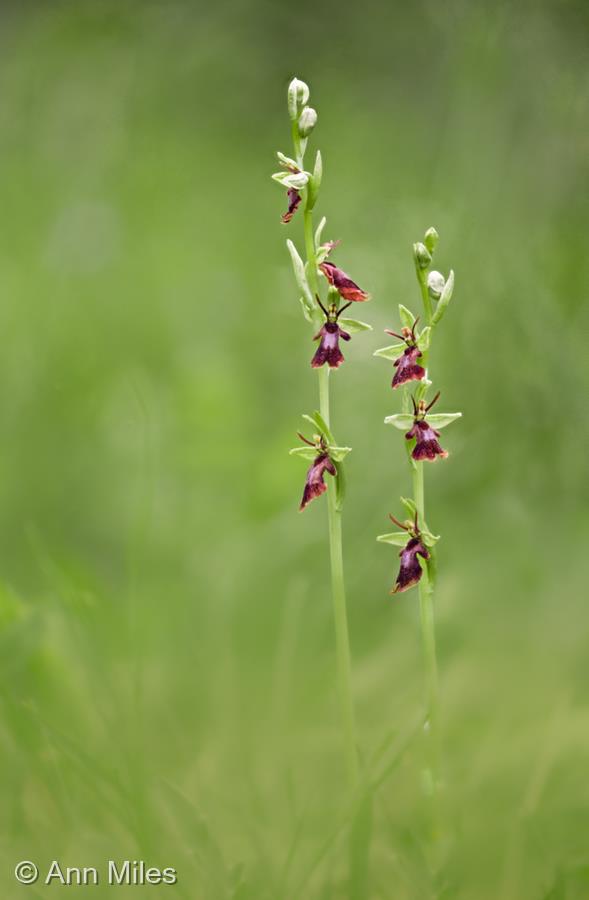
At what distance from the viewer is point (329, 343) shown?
4.75 feet

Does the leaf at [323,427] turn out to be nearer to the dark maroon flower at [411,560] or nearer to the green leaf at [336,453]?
the green leaf at [336,453]

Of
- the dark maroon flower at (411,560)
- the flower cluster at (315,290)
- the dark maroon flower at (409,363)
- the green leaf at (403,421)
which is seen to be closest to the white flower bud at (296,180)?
the flower cluster at (315,290)

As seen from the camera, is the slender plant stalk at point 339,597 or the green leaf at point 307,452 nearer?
the slender plant stalk at point 339,597

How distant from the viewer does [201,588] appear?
2.20 m

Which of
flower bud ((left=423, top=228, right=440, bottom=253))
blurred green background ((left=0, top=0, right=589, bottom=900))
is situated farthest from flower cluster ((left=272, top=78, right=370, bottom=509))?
blurred green background ((left=0, top=0, right=589, bottom=900))

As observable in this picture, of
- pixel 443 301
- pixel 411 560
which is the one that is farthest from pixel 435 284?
pixel 411 560

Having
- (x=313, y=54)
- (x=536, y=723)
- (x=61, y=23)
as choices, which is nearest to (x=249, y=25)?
(x=313, y=54)

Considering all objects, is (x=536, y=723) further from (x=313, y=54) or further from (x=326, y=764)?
(x=313, y=54)

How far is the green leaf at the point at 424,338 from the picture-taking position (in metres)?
1.44

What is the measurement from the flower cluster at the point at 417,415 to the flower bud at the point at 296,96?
0.81ft

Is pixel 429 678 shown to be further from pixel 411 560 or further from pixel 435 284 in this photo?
pixel 435 284

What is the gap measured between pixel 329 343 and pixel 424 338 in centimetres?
12

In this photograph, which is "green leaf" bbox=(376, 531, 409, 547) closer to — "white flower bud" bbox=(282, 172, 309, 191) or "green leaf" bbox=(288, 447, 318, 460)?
"green leaf" bbox=(288, 447, 318, 460)

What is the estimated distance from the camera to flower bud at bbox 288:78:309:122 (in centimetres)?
149
